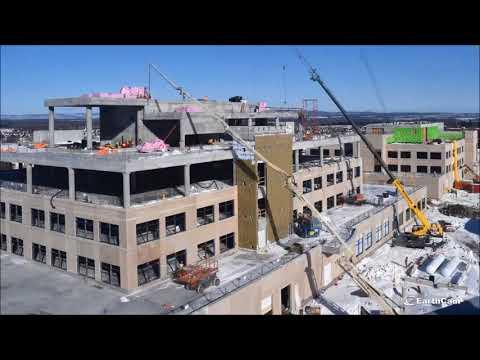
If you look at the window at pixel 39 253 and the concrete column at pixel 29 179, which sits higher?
the concrete column at pixel 29 179

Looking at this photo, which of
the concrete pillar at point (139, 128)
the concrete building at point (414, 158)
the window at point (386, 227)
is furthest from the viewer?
the concrete building at point (414, 158)

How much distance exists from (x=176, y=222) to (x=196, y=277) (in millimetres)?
1902

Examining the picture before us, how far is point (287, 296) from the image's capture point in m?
13.3

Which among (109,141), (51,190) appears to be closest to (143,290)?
(51,190)

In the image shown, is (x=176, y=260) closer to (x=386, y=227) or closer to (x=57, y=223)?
(x=57, y=223)

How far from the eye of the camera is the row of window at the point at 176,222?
Answer: 478 inches

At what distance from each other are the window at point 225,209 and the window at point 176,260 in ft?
6.73

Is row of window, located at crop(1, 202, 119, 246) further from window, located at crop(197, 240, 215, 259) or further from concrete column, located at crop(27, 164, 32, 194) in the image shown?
window, located at crop(197, 240, 215, 259)

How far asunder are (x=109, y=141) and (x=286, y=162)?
237 inches

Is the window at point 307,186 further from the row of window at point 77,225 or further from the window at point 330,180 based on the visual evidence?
the row of window at point 77,225

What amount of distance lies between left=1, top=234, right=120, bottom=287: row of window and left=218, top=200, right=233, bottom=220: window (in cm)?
405

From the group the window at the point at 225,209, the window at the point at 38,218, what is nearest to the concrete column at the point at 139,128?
the window at the point at 225,209

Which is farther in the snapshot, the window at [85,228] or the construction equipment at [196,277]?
the window at [85,228]

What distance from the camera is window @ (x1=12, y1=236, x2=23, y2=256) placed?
13188 mm
